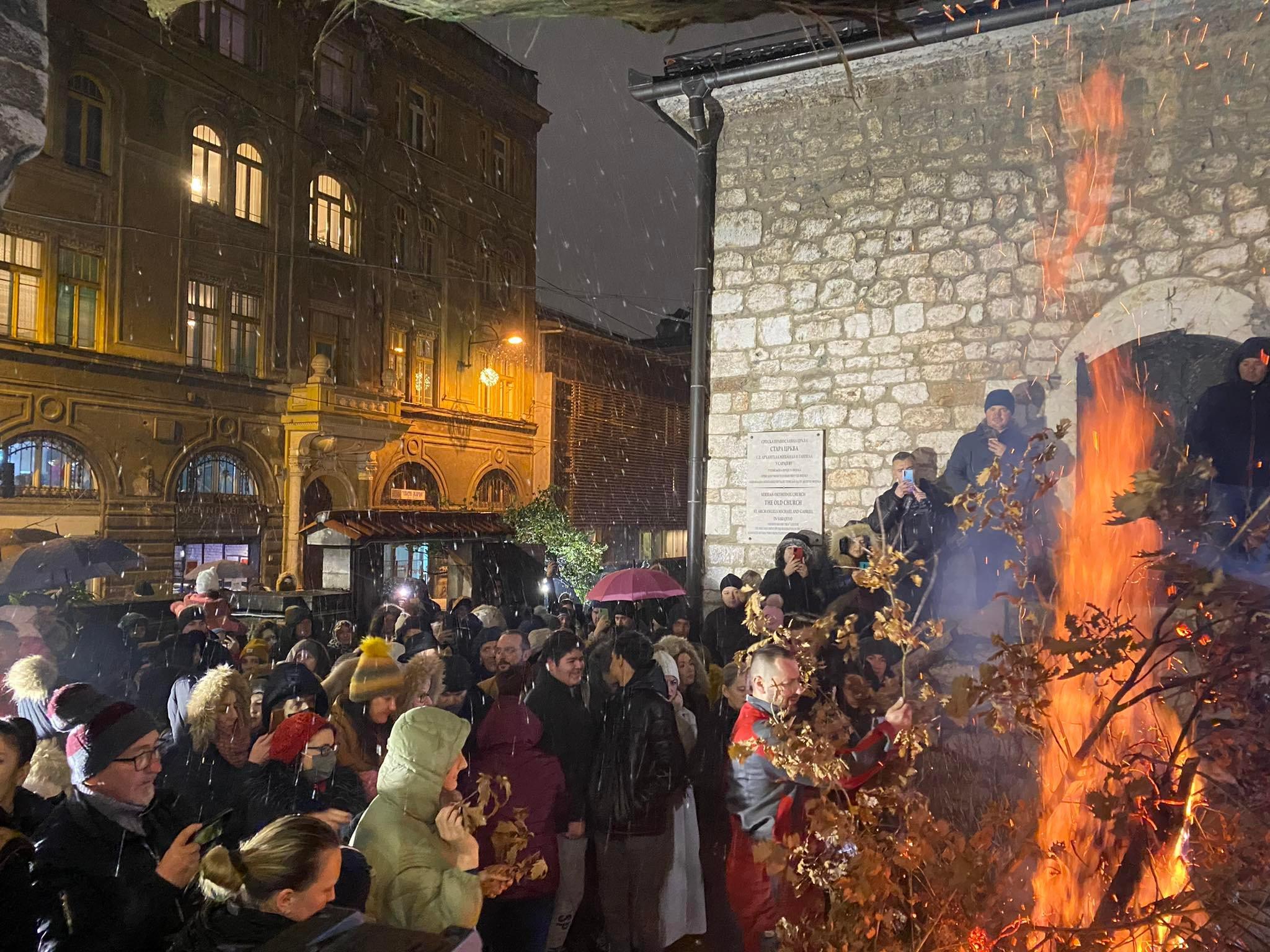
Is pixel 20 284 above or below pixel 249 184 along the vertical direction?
below

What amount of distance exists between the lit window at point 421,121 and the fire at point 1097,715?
21.4 metres

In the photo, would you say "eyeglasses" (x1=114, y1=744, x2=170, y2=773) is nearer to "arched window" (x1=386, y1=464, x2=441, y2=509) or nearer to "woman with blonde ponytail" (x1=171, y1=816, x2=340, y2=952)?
"woman with blonde ponytail" (x1=171, y1=816, x2=340, y2=952)

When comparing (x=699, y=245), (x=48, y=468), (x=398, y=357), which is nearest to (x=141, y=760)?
(x=699, y=245)

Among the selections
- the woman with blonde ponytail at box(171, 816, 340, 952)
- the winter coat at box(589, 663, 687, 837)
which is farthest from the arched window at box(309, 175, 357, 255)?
the woman with blonde ponytail at box(171, 816, 340, 952)

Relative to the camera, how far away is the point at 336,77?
73.0 feet

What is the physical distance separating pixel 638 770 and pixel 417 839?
1.29m

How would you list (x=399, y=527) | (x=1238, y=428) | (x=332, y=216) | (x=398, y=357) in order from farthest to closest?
(x=398, y=357) → (x=332, y=216) → (x=399, y=527) → (x=1238, y=428)

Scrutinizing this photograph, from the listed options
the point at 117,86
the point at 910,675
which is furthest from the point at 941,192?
the point at 117,86

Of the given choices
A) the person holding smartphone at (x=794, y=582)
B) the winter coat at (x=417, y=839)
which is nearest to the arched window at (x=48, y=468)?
the person holding smartphone at (x=794, y=582)

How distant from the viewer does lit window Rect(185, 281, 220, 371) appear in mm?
18328

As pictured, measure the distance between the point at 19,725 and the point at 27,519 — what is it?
14666 millimetres

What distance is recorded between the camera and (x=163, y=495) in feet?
56.9

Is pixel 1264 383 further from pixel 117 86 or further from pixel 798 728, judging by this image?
pixel 117 86

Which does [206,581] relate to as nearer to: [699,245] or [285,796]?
[699,245]
